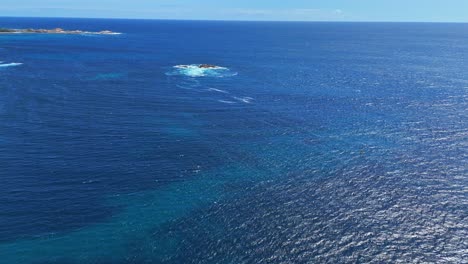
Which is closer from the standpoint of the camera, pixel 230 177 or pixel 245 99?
pixel 230 177

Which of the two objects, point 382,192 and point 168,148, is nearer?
point 382,192

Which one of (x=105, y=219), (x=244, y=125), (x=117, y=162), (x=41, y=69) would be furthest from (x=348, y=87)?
(x=41, y=69)

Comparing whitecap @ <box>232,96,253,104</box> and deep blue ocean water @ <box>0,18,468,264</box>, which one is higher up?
whitecap @ <box>232,96,253,104</box>

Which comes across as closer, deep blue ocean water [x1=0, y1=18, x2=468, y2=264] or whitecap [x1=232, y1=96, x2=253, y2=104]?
deep blue ocean water [x1=0, y1=18, x2=468, y2=264]

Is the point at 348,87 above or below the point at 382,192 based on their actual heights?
above

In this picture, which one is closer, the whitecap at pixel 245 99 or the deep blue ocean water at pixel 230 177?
the deep blue ocean water at pixel 230 177

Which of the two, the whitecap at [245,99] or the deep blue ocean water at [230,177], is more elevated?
the whitecap at [245,99]

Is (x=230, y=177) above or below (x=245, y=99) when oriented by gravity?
below

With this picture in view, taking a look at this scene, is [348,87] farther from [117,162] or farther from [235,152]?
[117,162]
